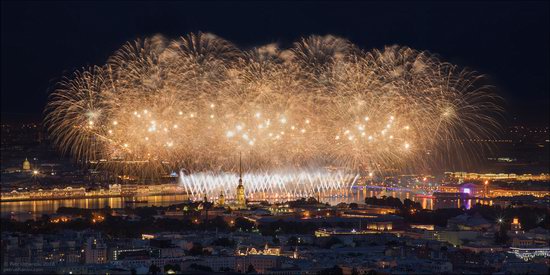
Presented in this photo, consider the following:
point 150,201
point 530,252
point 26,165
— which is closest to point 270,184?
point 150,201

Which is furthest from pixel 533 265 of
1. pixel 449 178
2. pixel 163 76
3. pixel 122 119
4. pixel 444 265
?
pixel 449 178

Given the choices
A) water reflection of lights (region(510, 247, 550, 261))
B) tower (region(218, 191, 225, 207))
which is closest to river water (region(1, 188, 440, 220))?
tower (region(218, 191, 225, 207))

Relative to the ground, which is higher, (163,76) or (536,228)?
(163,76)

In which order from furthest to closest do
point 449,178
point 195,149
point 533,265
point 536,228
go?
point 449,178, point 195,149, point 536,228, point 533,265

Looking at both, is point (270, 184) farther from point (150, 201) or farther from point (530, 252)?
point (530, 252)

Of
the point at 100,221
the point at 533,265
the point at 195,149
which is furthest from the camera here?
the point at 195,149

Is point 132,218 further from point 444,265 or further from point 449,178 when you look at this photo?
point 449,178

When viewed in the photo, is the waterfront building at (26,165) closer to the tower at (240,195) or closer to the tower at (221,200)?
the tower at (221,200)

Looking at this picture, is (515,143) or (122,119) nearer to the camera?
(122,119)

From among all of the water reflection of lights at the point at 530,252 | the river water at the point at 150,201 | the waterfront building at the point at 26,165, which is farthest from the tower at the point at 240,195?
the water reflection of lights at the point at 530,252
